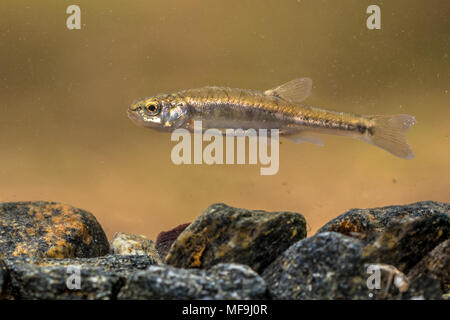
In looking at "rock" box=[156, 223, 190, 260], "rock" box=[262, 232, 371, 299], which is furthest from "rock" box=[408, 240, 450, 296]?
"rock" box=[156, 223, 190, 260]

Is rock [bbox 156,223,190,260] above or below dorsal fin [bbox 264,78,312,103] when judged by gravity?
below

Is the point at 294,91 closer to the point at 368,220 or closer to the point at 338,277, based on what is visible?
the point at 368,220

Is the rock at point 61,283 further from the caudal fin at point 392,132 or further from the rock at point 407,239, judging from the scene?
the caudal fin at point 392,132

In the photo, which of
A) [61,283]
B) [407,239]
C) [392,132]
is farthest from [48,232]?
[392,132]

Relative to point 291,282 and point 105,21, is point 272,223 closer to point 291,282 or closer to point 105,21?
point 291,282

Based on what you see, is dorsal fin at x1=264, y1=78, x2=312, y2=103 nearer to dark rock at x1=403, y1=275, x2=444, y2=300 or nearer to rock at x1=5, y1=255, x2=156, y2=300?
dark rock at x1=403, y1=275, x2=444, y2=300

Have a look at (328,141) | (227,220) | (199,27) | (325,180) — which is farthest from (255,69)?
(227,220)
